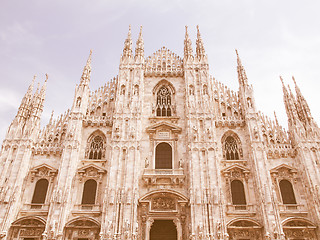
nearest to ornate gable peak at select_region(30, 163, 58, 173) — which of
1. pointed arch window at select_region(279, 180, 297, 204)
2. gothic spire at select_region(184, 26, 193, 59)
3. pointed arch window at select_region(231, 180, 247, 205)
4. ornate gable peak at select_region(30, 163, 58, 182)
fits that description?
ornate gable peak at select_region(30, 163, 58, 182)

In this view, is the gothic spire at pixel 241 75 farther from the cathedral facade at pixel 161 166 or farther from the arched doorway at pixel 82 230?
the arched doorway at pixel 82 230

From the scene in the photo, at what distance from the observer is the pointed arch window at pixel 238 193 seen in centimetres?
2191

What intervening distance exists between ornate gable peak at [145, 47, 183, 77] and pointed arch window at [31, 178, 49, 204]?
14.1 metres

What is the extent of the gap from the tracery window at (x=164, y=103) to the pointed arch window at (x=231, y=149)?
19.7ft

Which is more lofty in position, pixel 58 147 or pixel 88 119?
pixel 88 119

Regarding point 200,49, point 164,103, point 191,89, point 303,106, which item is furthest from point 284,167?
point 200,49

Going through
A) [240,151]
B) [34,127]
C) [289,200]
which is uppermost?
[34,127]

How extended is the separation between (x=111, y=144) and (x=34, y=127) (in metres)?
7.22

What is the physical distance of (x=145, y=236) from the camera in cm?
2020

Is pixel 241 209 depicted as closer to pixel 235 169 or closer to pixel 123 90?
pixel 235 169

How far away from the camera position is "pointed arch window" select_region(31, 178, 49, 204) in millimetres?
21922

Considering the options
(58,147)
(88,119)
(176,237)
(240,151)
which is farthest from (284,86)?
(58,147)

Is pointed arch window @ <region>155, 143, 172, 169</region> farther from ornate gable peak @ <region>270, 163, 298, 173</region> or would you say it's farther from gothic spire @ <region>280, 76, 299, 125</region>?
gothic spire @ <region>280, 76, 299, 125</region>

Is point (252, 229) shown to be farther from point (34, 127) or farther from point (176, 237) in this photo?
point (34, 127)
